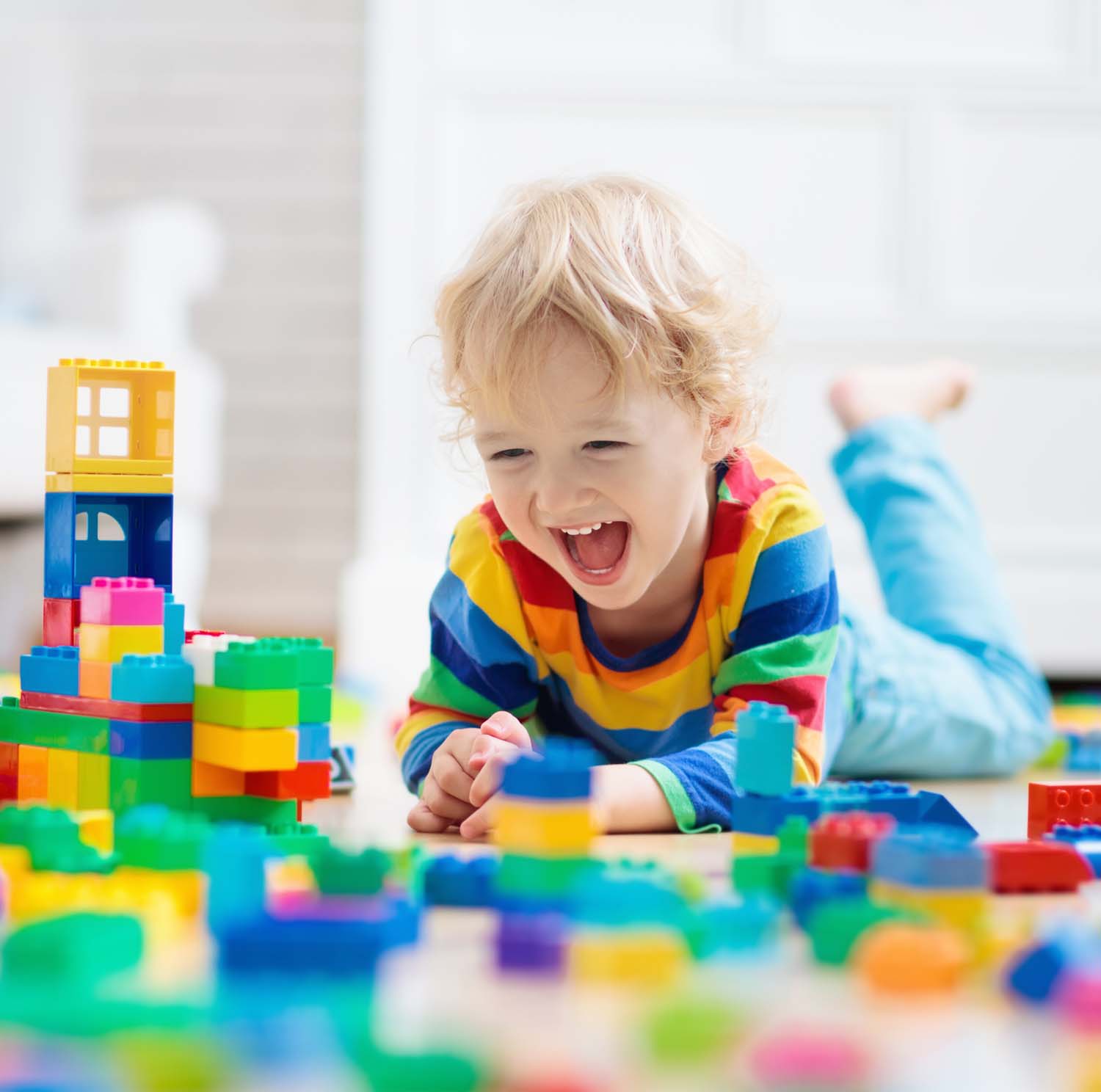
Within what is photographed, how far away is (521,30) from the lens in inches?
93.4

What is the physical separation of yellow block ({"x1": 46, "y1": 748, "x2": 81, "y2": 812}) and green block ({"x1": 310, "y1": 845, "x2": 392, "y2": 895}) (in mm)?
288

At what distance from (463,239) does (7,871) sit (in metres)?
1.80

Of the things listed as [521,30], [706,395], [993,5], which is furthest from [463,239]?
[706,395]

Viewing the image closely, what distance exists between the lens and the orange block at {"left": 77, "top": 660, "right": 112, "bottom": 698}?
87 centimetres

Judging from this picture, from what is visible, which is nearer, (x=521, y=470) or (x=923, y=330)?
(x=521, y=470)

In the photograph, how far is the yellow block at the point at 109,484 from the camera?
3.08 ft

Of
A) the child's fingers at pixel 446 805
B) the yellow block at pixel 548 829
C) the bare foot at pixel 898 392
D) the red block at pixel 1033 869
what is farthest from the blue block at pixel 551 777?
the bare foot at pixel 898 392

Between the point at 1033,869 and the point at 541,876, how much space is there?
0.27 metres

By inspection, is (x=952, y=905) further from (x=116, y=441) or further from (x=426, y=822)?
(x=116, y=441)

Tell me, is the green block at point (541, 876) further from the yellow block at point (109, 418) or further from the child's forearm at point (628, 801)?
the yellow block at point (109, 418)

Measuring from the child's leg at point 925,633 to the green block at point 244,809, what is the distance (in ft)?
2.10

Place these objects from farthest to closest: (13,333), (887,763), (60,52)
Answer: (60,52) < (13,333) < (887,763)

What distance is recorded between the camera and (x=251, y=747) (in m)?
0.81

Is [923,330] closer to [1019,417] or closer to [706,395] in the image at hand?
[1019,417]
